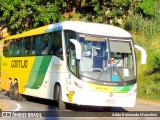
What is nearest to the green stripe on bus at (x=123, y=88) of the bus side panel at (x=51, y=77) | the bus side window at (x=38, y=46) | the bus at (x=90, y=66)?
the bus at (x=90, y=66)

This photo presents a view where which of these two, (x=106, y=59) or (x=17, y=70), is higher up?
(x=106, y=59)

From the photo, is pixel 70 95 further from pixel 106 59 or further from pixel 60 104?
pixel 106 59

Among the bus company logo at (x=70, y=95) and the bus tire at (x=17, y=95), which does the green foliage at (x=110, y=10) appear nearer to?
the bus tire at (x=17, y=95)

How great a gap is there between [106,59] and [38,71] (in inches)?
196

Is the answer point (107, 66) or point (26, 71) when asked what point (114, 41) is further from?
point (26, 71)

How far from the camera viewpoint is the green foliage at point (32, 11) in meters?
38.7

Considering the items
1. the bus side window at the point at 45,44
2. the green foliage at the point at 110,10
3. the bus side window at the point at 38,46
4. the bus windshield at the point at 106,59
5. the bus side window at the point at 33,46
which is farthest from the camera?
the green foliage at the point at 110,10

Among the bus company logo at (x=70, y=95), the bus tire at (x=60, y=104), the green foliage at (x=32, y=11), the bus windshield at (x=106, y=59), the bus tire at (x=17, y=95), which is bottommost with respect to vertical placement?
the bus tire at (x=17, y=95)

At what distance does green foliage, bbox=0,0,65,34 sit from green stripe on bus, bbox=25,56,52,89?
1710 centimetres

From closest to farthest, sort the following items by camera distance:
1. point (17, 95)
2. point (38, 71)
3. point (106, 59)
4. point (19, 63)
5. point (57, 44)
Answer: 1. point (106, 59)
2. point (57, 44)
3. point (38, 71)
4. point (19, 63)
5. point (17, 95)

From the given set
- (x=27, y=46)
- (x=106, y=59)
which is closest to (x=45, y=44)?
(x=27, y=46)

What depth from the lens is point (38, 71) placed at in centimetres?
2066

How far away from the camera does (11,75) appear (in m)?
25.0

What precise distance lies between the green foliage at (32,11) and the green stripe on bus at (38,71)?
1710cm
